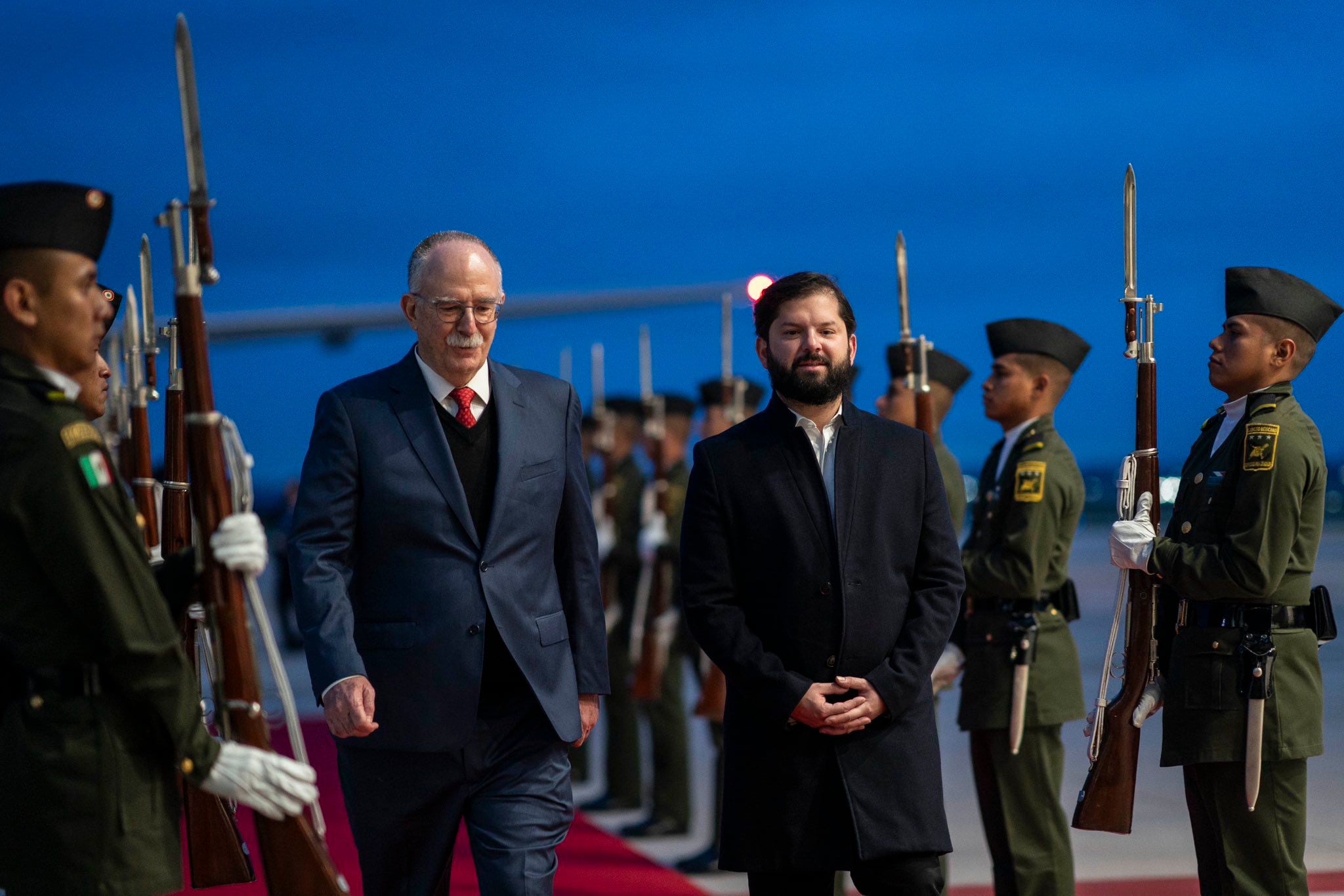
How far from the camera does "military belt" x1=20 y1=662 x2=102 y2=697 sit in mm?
2564

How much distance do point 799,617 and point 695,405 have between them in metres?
Answer: 5.80

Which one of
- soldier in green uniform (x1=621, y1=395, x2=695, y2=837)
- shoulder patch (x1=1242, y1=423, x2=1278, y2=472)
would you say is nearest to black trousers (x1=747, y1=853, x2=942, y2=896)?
shoulder patch (x1=1242, y1=423, x2=1278, y2=472)

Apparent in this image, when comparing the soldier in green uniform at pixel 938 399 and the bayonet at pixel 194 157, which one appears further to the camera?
the soldier in green uniform at pixel 938 399

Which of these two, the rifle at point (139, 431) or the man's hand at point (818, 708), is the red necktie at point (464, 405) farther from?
the man's hand at point (818, 708)

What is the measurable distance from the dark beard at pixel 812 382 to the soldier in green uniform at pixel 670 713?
9.26 ft

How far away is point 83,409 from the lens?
2.63m

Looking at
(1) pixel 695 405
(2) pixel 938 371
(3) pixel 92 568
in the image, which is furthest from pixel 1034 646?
(1) pixel 695 405

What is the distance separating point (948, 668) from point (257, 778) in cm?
299

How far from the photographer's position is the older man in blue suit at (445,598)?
3.44 m

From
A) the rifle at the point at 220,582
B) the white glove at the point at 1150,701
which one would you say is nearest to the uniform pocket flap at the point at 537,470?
the rifle at the point at 220,582

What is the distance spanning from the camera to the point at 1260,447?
13.0 ft

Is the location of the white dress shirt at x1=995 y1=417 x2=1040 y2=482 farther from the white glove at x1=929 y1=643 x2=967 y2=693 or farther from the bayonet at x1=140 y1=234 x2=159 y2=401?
the bayonet at x1=140 y1=234 x2=159 y2=401

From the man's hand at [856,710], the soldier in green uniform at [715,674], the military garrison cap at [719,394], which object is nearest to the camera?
the man's hand at [856,710]

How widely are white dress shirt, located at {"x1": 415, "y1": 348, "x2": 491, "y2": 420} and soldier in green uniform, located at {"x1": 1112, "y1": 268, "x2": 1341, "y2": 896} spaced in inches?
65.1
